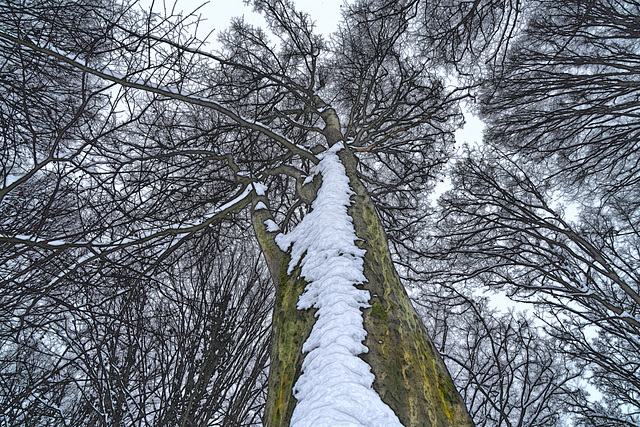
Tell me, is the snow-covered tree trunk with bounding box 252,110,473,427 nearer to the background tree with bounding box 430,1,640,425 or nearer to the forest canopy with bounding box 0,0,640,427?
the forest canopy with bounding box 0,0,640,427

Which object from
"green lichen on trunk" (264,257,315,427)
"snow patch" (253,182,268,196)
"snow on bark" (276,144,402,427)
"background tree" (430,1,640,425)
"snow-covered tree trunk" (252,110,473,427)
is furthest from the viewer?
"background tree" (430,1,640,425)

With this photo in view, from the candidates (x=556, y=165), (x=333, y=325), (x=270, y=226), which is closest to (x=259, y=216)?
(x=270, y=226)

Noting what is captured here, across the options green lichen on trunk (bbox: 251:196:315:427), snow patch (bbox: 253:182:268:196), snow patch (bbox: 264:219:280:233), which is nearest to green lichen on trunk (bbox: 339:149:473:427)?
green lichen on trunk (bbox: 251:196:315:427)

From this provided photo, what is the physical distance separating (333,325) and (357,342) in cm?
13

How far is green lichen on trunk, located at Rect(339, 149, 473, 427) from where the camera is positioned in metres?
1.20

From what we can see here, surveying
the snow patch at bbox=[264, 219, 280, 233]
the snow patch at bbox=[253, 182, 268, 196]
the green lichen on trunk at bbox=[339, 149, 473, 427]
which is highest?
the snow patch at bbox=[253, 182, 268, 196]

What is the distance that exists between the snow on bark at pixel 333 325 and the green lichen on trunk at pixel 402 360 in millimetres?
60

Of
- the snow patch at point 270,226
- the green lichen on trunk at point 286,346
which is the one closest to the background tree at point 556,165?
the snow patch at point 270,226

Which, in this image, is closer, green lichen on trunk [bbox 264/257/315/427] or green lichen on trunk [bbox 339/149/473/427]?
green lichen on trunk [bbox 339/149/473/427]

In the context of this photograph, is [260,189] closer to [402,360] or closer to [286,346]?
[286,346]

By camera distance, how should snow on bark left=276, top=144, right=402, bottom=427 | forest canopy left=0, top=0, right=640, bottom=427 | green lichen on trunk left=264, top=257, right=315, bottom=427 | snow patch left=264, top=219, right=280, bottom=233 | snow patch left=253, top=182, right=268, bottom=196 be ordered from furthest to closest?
snow patch left=253, top=182, right=268, bottom=196 < snow patch left=264, top=219, right=280, bottom=233 < forest canopy left=0, top=0, right=640, bottom=427 < green lichen on trunk left=264, top=257, right=315, bottom=427 < snow on bark left=276, top=144, right=402, bottom=427

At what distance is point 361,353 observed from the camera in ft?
4.17

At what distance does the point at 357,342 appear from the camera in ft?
4.28

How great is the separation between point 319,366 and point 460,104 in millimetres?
5398
